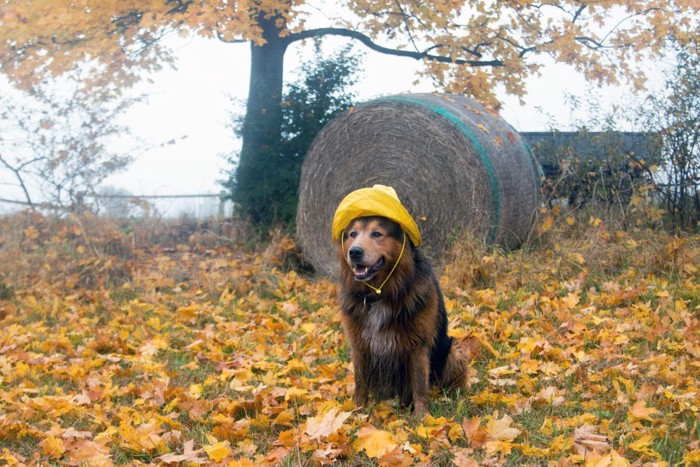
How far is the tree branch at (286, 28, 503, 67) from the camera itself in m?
11.5

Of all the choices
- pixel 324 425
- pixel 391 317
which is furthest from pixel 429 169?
pixel 324 425

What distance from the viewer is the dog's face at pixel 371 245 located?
3.88 m

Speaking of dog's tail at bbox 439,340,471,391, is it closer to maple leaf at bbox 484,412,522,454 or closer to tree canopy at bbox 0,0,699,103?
maple leaf at bbox 484,412,522,454

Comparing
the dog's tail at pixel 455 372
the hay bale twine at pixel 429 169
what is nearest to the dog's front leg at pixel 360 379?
the dog's tail at pixel 455 372

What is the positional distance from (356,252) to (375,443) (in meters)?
1.01

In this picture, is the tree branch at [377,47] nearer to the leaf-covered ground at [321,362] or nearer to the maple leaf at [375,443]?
the leaf-covered ground at [321,362]

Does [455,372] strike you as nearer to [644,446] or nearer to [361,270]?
[361,270]

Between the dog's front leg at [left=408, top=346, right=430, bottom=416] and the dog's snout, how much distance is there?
24.4 inches

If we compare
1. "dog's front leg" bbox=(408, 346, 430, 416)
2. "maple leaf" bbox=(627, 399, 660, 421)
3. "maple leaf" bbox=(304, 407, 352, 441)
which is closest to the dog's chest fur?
"dog's front leg" bbox=(408, 346, 430, 416)

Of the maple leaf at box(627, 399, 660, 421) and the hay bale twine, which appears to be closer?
the maple leaf at box(627, 399, 660, 421)

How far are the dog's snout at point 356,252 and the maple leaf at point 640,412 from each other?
4.84ft

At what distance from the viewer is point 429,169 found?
7.97 metres

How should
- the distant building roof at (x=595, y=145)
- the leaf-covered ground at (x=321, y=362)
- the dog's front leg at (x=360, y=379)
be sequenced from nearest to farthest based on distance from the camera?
the leaf-covered ground at (x=321, y=362) < the dog's front leg at (x=360, y=379) < the distant building roof at (x=595, y=145)

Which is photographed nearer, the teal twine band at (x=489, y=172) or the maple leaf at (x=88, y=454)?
the maple leaf at (x=88, y=454)
